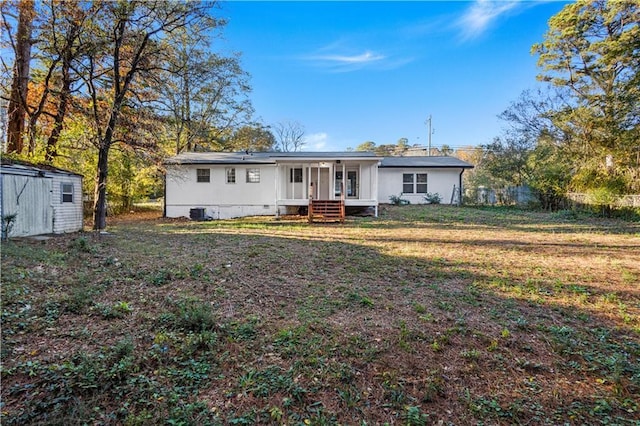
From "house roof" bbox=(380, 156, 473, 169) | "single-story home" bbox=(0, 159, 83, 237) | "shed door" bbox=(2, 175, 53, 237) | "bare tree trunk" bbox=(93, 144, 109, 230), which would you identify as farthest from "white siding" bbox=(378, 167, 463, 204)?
"shed door" bbox=(2, 175, 53, 237)

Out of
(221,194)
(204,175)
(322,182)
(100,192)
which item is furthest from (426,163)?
(100,192)

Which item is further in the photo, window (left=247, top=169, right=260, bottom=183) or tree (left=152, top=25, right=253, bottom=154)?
tree (left=152, top=25, right=253, bottom=154)

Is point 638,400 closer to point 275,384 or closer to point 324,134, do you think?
point 275,384

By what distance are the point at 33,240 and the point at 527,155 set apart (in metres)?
23.8

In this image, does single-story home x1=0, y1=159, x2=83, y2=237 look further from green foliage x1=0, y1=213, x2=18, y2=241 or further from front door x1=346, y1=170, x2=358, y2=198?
front door x1=346, y1=170, x2=358, y2=198

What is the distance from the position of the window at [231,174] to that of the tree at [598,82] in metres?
18.0

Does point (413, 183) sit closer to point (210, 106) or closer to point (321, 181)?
point (321, 181)

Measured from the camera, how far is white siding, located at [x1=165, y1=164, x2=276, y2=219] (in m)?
16.9

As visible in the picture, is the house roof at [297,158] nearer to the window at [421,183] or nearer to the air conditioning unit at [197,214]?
the window at [421,183]

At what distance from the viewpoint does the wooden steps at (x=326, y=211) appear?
45.2ft

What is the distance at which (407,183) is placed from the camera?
20.8m

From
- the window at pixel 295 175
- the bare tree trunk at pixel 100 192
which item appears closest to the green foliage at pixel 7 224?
the bare tree trunk at pixel 100 192

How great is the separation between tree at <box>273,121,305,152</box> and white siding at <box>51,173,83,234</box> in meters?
26.6

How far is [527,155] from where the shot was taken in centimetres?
2000
